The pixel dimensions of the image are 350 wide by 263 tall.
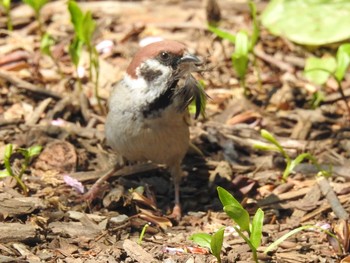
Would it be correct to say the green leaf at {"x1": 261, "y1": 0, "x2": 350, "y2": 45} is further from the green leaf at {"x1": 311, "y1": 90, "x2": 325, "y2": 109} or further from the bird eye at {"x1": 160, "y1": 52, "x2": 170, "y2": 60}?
the bird eye at {"x1": 160, "y1": 52, "x2": 170, "y2": 60}

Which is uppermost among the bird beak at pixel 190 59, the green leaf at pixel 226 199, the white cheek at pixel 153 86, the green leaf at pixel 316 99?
the bird beak at pixel 190 59

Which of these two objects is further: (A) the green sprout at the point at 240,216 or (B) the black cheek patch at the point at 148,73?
(B) the black cheek patch at the point at 148,73

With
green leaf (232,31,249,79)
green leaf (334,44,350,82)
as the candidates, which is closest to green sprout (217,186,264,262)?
green leaf (334,44,350,82)

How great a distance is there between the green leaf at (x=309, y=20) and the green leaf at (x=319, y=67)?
0.63ft

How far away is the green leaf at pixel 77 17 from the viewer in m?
5.07

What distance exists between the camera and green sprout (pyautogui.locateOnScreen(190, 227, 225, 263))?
3.60 m

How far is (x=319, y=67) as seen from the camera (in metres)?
5.82

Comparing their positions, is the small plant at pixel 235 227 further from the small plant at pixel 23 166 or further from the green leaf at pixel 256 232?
the small plant at pixel 23 166

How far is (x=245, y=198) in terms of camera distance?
185 inches

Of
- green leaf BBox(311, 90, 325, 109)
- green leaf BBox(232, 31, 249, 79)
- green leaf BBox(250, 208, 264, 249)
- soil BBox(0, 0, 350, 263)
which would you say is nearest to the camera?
green leaf BBox(250, 208, 264, 249)

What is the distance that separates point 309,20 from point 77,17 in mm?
1991

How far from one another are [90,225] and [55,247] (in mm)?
326

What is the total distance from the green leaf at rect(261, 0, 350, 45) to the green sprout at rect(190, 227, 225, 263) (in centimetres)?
273

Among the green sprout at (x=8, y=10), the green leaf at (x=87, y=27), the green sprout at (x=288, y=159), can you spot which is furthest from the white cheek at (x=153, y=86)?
the green sprout at (x=8, y=10)
